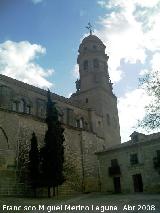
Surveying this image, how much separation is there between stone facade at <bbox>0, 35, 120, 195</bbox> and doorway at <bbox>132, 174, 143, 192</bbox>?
13.5ft

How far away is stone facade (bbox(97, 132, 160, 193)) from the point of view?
3121 cm

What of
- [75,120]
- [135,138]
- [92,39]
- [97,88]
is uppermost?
[92,39]

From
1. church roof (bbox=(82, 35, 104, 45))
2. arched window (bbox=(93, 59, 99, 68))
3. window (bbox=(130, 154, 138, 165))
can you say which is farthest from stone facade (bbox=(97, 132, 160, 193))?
church roof (bbox=(82, 35, 104, 45))

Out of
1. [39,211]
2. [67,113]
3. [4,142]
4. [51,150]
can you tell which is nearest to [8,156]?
[4,142]

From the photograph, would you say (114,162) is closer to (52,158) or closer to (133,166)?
(133,166)

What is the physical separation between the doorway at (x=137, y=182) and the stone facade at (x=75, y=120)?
13.5ft

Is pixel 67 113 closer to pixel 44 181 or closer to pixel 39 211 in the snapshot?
pixel 44 181

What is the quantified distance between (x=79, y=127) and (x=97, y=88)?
288 inches

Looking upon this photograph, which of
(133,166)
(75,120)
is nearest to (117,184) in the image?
(133,166)

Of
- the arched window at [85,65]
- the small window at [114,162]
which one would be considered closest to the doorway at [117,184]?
the small window at [114,162]

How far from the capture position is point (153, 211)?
18188 mm

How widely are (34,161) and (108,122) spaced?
18.9 meters

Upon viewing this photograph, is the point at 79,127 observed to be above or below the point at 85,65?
below

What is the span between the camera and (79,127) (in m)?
38.3
